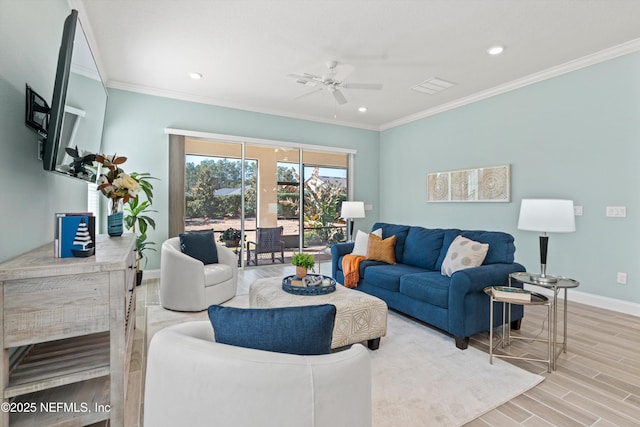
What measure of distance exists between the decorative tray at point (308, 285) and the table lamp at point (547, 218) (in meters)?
1.67

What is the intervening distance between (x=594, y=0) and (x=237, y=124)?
4.79 m

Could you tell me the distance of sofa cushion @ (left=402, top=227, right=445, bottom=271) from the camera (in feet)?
11.6

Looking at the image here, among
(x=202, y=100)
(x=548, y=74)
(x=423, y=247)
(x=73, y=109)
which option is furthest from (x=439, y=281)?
(x=202, y=100)

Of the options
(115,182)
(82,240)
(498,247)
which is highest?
(115,182)

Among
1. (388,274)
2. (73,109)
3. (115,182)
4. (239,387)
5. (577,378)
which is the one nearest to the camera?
(239,387)

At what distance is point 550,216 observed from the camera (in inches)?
98.0

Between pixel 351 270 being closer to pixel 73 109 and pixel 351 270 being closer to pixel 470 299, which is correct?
pixel 470 299

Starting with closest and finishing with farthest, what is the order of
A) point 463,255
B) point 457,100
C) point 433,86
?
point 463,255, point 433,86, point 457,100

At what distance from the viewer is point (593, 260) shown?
3.71 m

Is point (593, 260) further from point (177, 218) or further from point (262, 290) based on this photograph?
point (177, 218)

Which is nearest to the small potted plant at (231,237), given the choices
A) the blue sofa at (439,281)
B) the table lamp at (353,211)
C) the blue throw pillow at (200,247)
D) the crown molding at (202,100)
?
the blue throw pillow at (200,247)

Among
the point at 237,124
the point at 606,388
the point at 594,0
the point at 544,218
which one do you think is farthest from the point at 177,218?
the point at 594,0

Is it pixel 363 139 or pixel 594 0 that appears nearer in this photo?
pixel 594 0

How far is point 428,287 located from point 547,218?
1.12 meters
